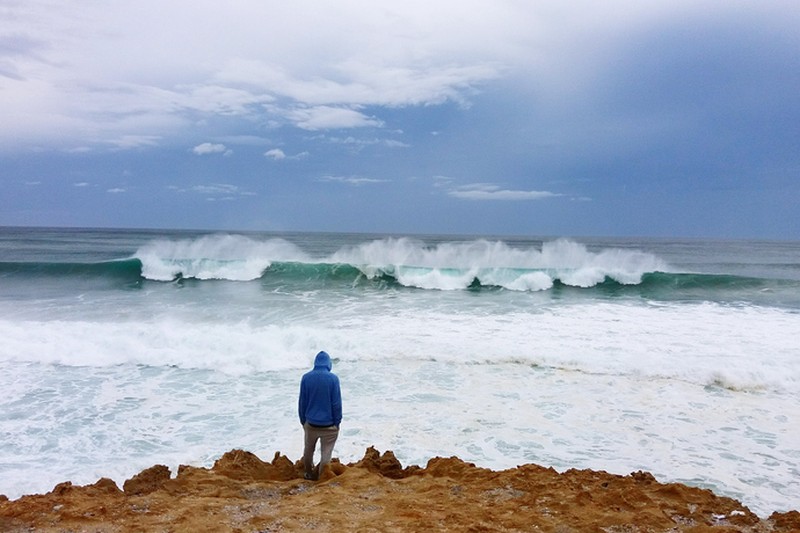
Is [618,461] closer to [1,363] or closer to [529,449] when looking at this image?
[529,449]

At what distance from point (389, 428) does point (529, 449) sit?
171 cm

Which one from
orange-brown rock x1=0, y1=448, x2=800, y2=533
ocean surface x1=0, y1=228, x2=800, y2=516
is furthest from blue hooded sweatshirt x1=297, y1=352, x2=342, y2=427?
ocean surface x1=0, y1=228, x2=800, y2=516

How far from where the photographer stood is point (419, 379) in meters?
8.69

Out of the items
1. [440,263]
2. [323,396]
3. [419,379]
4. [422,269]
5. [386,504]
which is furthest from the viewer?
[440,263]

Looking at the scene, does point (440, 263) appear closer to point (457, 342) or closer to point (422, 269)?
point (422, 269)

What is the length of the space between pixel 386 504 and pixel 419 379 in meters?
4.74

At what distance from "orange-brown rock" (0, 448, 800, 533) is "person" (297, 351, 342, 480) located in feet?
0.89

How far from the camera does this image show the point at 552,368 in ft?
30.9

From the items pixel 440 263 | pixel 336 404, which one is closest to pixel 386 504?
pixel 336 404

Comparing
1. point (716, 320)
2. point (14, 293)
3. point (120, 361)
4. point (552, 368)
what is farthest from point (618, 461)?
point (14, 293)

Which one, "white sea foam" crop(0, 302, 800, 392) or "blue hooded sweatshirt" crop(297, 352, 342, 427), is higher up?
"blue hooded sweatshirt" crop(297, 352, 342, 427)

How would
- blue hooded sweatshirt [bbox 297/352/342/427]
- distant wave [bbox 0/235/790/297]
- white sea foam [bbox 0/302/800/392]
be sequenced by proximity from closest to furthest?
blue hooded sweatshirt [bbox 297/352/342/427] → white sea foam [bbox 0/302/800/392] → distant wave [bbox 0/235/790/297]

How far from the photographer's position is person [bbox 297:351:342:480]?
4863mm

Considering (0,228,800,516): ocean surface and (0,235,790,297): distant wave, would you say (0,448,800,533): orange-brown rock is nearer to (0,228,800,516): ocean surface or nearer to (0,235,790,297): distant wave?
(0,228,800,516): ocean surface
